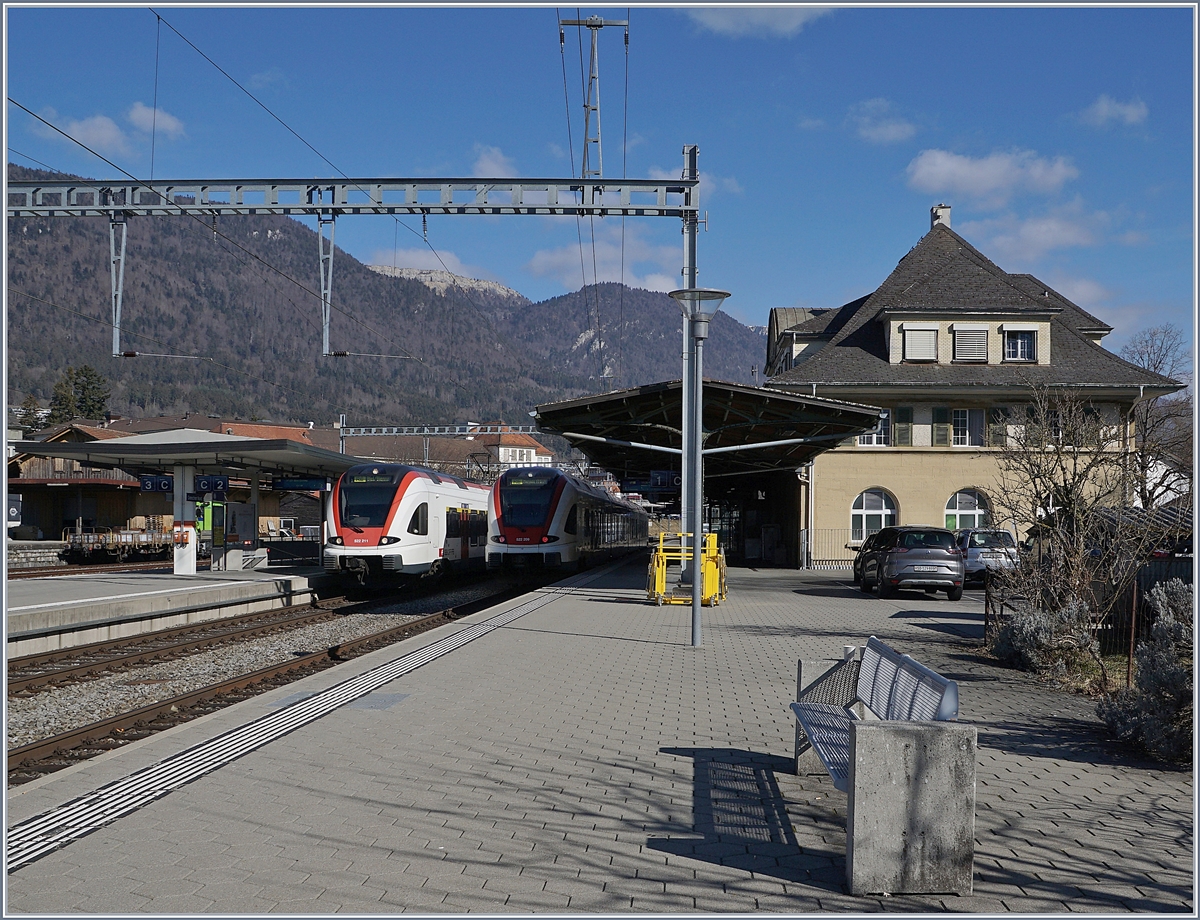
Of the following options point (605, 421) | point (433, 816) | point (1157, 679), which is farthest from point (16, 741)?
point (605, 421)

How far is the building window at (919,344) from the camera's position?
37.9m

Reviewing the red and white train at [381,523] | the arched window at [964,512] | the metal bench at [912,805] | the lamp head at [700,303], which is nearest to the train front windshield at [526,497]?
the red and white train at [381,523]

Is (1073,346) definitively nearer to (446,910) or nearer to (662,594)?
(662,594)

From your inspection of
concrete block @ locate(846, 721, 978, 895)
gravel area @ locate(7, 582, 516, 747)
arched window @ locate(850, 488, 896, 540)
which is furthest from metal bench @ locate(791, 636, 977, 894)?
arched window @ locate(850, 488, 896, 540)

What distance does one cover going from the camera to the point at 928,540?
75.3ft

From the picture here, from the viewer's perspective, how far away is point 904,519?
36438 millimetres

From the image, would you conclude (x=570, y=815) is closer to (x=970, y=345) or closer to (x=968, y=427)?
(x=968, y=427)

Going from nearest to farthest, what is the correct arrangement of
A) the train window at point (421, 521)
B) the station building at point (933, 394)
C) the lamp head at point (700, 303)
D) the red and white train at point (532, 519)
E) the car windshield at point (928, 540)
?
the lamp head at point (700, 303)
the car windshield at point (928, 540)
the train window at point (421, 521)
the red and white train at point (532, 519)
the station building at point (933, 394)

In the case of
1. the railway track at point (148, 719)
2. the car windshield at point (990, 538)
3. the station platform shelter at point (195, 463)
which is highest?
the station platform shelter at point (195, 463)

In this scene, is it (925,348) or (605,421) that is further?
(925,348)

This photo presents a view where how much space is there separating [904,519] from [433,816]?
3273 centimetres

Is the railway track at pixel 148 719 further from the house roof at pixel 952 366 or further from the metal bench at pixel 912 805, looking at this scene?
the house roof at pixel 952 366

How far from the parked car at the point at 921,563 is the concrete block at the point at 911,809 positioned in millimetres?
18326

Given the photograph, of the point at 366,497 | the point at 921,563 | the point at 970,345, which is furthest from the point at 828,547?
the point at 366,497
